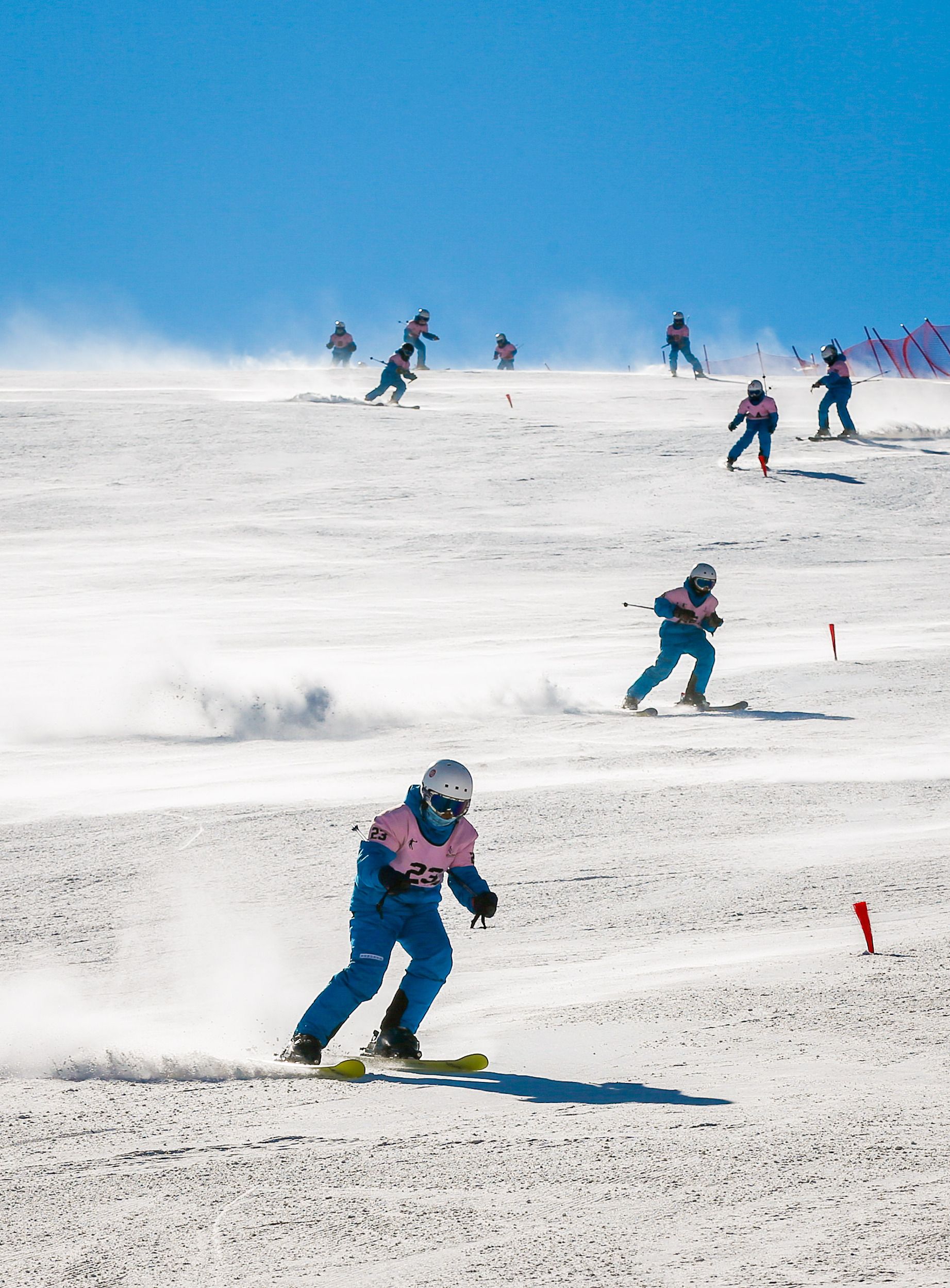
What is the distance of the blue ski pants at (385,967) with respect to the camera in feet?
19.5

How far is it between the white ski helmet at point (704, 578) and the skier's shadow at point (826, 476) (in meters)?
12.6


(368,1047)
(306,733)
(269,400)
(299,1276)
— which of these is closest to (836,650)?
(306,733)

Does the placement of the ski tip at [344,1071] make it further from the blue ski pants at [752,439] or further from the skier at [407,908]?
the blue ski pants at [752,439]

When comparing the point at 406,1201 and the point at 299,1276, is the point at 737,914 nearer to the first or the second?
the point at 406,1201

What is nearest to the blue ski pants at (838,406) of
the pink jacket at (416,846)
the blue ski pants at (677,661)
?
the blue ski pants at (677,661)

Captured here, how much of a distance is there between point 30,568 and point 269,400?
14.0 m

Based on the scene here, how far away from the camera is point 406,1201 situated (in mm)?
4012

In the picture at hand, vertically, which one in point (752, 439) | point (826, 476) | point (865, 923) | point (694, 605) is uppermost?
point (752, 439)

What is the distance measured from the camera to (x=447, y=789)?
232 inches

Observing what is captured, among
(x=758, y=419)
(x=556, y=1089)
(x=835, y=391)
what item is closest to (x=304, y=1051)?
(x=556, y=1089)

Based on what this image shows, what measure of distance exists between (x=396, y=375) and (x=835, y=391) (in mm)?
9623

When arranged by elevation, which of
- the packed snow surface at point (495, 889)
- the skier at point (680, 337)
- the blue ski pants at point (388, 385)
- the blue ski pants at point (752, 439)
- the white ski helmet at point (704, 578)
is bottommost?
the packed snow surface at point (495, 889)

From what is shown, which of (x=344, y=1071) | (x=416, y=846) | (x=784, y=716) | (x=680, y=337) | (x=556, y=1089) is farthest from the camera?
(x=680, y=337)

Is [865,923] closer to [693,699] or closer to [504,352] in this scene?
[693,699]
